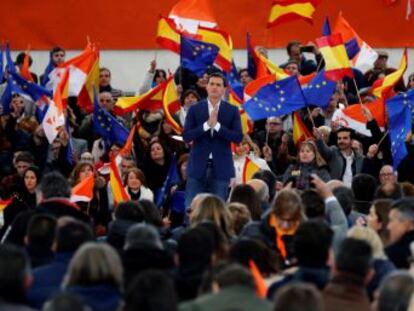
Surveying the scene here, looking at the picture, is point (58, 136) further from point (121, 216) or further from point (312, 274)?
point (312, 274)

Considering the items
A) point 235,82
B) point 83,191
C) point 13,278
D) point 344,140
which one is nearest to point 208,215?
point 13,278

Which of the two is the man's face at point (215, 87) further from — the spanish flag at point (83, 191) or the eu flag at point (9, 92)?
the eu flag at point (9, 92)

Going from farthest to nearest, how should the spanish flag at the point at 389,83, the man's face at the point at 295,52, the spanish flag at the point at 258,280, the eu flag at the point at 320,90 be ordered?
the man's face at the point at 295,52
the spanish flag at the point at 389,83
the eu flag at the point at 320,90
the spanish flag at the point at 258,280

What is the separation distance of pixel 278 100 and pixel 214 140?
2.61 metres

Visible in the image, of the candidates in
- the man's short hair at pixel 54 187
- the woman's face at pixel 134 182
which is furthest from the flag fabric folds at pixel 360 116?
the man's short hair at pixel 54 187

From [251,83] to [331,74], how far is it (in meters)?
1.07

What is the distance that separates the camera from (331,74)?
65.2ft

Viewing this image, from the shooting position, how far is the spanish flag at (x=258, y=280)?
10.4 meters

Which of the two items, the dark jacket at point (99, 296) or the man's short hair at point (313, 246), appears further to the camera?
the man's short hair at point (313, 246)

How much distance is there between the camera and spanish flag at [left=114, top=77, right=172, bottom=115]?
20266 mm

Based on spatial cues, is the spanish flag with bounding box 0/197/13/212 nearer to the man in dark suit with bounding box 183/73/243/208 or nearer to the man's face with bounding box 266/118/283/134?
the man in dark suit with bounding box 183/73/243/208

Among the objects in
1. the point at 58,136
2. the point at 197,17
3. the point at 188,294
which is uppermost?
Answer: the point at 197,17

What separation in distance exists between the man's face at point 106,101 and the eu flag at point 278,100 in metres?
2.51

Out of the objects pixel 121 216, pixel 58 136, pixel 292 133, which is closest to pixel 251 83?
pixel 292 133
